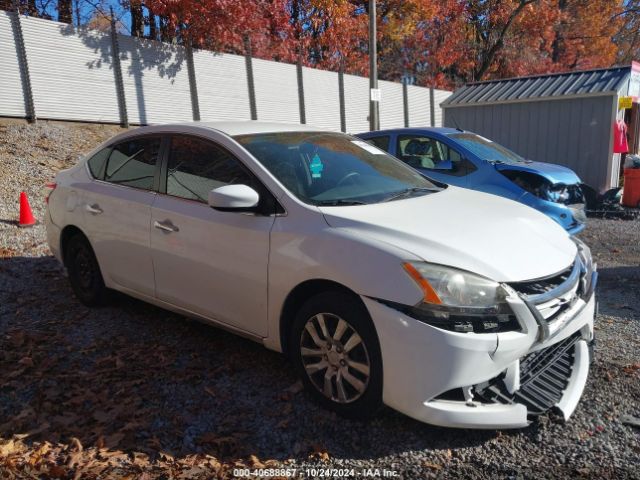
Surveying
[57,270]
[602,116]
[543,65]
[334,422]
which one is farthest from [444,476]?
[543,65]

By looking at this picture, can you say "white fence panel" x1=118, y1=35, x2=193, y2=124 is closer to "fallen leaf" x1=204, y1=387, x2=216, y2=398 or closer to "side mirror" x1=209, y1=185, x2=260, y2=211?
"side mirror" x1=209, y1=185, x2=260, y2=211

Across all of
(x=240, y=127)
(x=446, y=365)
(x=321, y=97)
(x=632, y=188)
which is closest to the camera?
(x=446, y=365)

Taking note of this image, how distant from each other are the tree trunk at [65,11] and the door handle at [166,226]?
645 inches

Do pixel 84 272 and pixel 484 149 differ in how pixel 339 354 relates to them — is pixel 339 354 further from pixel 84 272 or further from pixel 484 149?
pixel 484 149

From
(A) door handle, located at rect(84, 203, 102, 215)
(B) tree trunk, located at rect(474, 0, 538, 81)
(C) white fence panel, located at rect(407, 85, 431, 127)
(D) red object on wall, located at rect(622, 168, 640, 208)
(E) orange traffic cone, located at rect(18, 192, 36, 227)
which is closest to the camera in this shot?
(A) door handle, located at rect(84, 203, 102, 215)

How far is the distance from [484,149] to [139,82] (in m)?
9.59

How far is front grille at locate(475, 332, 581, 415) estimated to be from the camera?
9.00ft

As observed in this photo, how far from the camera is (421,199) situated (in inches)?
141

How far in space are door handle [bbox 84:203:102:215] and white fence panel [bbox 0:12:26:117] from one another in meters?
8.55

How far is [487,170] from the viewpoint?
7.42 metres

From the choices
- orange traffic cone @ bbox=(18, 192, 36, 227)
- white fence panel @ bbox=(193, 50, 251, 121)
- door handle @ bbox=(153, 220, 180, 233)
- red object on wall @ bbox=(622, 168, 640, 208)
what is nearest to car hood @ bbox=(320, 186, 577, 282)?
door handle @ bbox=(153, 220, 180, 233)

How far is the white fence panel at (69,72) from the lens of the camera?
39.3 feet

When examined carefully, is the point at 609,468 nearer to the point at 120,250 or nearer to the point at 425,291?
the point at 425,291

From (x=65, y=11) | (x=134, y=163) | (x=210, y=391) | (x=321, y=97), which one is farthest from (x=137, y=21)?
(x=210, y=391)
